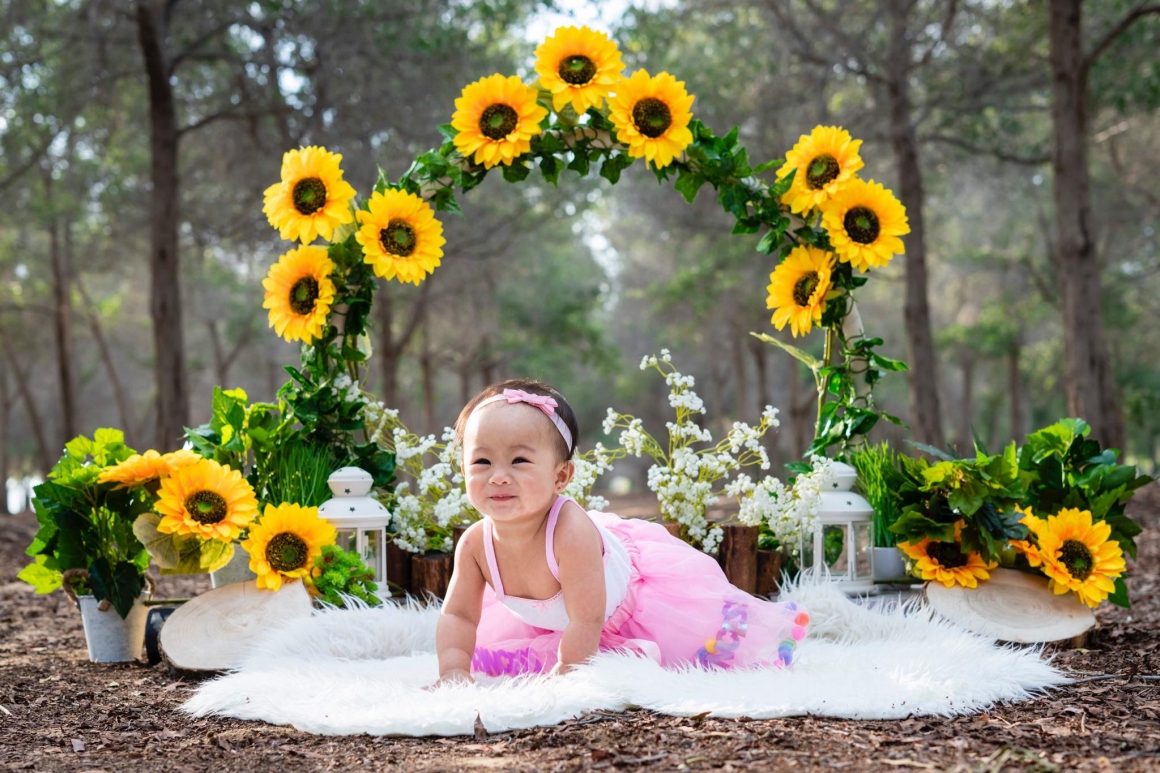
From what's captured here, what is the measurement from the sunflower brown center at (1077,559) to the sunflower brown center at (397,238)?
2772 millimetres

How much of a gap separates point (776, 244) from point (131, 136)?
1159cm

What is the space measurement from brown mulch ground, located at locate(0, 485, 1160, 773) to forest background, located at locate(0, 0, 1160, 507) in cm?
619

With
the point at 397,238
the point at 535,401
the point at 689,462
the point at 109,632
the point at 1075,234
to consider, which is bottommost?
the point at 109,632

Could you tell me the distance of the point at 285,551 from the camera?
3539mm

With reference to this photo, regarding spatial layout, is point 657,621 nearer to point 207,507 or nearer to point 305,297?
point 207,507

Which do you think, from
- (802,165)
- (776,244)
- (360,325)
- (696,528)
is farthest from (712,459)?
(360,325)

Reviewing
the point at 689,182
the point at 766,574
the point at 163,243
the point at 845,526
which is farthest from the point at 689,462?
the point at 163,243

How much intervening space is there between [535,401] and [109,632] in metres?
2.04

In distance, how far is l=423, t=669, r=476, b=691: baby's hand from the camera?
9.00 feet

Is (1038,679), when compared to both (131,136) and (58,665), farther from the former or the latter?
(131,136)

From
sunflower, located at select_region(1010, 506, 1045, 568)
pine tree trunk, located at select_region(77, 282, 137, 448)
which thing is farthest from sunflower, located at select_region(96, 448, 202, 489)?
pine tree trunk, located at select_region(77, 282, 137, 448)

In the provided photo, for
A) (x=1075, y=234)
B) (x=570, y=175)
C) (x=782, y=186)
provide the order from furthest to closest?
(x=570, y=175)
(x=1075, y=234)
(x=782, y=186)

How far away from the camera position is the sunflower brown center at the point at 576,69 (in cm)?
413

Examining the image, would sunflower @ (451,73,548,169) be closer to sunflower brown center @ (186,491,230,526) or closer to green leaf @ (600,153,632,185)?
green leaf @ (600,153,632,185)
